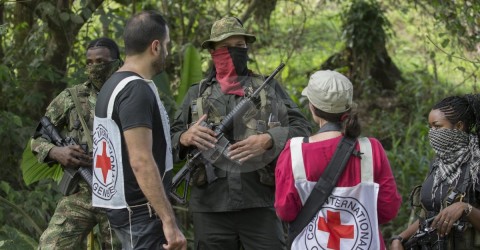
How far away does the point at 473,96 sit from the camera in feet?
13.9

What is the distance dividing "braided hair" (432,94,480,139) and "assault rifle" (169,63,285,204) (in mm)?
943

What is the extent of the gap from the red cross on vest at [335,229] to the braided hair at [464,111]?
1032mm

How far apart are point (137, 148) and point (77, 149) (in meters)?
1.11

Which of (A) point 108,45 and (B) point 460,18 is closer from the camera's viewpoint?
(A) point 108,45

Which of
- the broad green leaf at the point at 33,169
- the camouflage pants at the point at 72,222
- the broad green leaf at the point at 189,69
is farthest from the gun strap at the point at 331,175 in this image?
the broad green leaf at the point at 189,69

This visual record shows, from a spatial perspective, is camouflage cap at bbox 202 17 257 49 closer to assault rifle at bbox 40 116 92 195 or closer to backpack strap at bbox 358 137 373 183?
assault rifle at bbox 40 116 92 195

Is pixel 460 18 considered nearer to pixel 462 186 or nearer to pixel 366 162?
pixel 462 186

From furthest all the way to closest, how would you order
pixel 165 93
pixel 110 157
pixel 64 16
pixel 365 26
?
pixel 365 26, pixel 165 93, pixel 64 16, pixel 110 157

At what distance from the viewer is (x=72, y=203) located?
4484mm

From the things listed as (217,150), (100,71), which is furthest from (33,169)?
(217,150)

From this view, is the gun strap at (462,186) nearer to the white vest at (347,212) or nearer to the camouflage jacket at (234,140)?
the white vest at (347,212)

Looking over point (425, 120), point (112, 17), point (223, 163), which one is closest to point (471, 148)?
point (223, 163)

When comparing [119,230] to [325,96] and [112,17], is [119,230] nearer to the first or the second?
[325,96]

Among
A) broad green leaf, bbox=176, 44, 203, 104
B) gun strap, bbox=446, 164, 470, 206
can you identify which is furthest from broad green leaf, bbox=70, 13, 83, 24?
gun strap, bbox=446, 164, 470, 206
